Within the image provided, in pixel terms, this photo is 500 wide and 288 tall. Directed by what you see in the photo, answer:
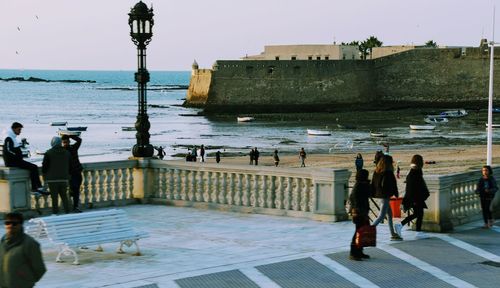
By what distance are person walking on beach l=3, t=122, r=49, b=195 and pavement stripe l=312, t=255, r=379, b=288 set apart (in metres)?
5.57

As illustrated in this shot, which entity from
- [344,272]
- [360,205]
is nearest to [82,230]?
[344,272]

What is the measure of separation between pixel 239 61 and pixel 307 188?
105 meters

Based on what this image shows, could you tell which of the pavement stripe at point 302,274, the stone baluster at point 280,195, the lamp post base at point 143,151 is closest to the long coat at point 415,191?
the pavement stripe at point 302,274

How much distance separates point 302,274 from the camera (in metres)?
11.6

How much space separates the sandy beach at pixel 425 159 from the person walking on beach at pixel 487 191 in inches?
1245

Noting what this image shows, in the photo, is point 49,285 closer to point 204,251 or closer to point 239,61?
point 204,251

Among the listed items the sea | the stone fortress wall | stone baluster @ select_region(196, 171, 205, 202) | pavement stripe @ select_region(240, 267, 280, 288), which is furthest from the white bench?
the stone fortress wall

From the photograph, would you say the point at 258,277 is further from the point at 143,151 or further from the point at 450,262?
the point at 143,151

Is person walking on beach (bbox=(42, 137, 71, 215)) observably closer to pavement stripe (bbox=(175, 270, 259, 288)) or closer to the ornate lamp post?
the ornate lamp post

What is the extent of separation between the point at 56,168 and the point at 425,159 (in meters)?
43.1

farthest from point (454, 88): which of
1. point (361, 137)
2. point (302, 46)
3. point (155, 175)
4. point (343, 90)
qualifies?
point (155, 175)

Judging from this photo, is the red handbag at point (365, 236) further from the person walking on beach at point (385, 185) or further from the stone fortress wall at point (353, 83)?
the stone fortress wall at point (353, 83)

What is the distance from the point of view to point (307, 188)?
52.3ft

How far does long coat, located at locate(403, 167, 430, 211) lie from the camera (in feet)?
Answer: 46.8
